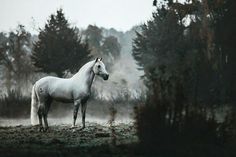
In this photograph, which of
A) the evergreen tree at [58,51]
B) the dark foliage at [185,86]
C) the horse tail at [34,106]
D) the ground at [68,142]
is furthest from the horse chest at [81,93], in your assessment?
the evergreen tree at [58,51]

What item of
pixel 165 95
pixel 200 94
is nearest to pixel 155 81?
pixel 165 95

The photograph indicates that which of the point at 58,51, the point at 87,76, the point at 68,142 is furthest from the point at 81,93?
the point at 58,51

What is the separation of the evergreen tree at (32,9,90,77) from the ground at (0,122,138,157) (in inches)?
540

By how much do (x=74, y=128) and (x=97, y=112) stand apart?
34.8 ft

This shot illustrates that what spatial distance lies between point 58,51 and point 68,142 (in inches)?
708

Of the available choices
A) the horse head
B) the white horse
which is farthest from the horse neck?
the horse head

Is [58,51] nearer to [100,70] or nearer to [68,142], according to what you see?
[100,70]

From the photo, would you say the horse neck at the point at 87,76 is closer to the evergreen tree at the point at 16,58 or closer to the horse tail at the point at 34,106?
the horse tail at the point at 34,106

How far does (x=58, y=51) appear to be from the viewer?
29.3 meters

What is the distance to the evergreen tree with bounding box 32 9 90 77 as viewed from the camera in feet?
96.2

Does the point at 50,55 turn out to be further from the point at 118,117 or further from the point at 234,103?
the point at 234,103

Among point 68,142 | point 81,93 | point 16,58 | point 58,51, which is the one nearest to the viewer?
point 68,142

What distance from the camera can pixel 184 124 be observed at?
10750 mm

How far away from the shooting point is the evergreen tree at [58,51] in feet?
96.2
